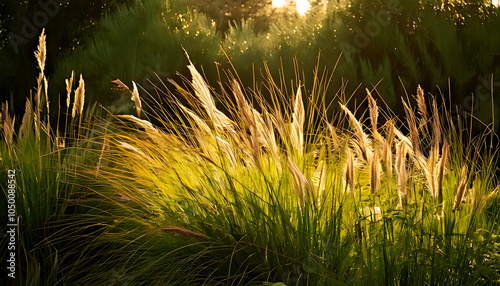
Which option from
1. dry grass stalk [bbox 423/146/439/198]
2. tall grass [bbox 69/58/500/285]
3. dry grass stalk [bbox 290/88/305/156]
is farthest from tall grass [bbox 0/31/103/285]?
A: dry grass stalk [bbox 423/146/439/198]

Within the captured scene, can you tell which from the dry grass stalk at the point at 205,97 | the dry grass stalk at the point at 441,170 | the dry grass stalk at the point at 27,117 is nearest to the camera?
the dry grass stalk at the point at 441,170

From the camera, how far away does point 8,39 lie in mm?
9531

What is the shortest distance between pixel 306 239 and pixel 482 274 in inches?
29.4

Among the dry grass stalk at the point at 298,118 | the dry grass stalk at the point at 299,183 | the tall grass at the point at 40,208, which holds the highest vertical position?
the dry grass stalk at the point at 298,118

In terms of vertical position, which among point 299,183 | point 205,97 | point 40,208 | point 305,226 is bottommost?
point 40,208

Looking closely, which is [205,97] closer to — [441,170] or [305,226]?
[305,226]

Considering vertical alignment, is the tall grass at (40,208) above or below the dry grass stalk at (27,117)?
below

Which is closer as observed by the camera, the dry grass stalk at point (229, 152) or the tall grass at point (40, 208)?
the dry grass stalk at point (229, 152)

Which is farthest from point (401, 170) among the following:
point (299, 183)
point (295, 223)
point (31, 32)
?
point (31, 32)

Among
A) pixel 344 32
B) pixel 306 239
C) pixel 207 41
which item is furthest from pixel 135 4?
pixel 306 239

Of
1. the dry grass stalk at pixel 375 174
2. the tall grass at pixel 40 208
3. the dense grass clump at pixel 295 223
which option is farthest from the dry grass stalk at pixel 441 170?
the tall grass at pixel 40 208

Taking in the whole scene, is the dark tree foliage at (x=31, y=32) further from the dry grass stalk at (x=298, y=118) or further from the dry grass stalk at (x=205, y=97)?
the dry grass stalk at (x=298, y=118)

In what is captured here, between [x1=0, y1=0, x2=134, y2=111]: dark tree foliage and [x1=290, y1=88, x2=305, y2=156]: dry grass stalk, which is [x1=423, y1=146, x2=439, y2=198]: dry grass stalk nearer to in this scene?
[x1=290, y1=88, x2=305, y2=156]: dry grass stalk

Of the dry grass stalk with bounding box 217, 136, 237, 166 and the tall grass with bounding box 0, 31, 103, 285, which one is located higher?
the dry grass stalk with bounding box 217, 136, 237, 166
